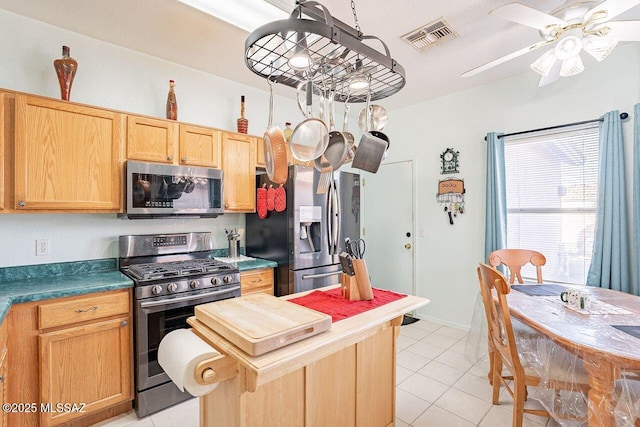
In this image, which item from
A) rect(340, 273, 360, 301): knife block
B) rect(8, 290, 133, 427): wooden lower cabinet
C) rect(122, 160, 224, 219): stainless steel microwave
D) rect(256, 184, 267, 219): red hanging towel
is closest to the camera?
rect(340, 273, 360, 301): knife block

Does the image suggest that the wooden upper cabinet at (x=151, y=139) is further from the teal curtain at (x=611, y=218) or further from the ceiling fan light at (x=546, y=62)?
the teal curtain at (x=611, y=218)

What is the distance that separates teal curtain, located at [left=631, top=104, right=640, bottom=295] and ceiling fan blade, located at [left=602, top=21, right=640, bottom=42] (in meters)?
0.99

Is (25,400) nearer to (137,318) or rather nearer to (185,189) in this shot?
(137,318)

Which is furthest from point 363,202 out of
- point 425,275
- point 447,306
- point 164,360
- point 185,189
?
point 164,360

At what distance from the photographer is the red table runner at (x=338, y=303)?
1.42 m

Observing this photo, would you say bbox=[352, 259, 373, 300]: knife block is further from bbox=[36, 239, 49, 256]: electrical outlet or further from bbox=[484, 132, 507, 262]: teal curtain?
bbox=[36, 239, 49, 256]: electrical outlet

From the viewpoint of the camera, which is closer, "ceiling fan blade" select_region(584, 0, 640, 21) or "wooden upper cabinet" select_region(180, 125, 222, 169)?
"ceiling fan blade" select_region(584, 0, 640, 21)

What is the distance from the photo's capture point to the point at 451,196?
11.9 ft

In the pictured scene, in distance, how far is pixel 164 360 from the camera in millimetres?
1164

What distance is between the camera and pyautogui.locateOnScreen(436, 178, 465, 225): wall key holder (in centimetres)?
357

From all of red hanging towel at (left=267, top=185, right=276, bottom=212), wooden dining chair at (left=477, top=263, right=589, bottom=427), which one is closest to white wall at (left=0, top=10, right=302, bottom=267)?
red hanging towel at (left=267, top=185, right=276, bottom=212)

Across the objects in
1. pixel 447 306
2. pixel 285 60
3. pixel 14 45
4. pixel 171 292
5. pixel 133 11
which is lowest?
pixel 447 306

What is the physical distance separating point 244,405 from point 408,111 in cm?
390

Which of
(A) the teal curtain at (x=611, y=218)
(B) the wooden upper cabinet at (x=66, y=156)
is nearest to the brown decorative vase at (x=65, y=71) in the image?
(B) the wooden upper cabinet at (x=66, y=156)
